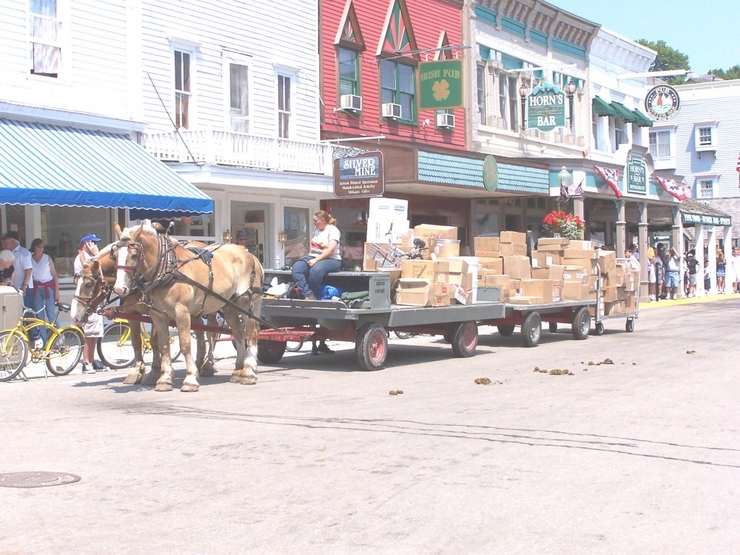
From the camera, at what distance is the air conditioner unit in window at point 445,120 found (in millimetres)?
30078

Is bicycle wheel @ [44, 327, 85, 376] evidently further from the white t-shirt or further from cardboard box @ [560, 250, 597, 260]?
cardboard box @ [560, 250, 597, 260]

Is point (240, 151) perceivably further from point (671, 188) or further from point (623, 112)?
point (623, 112)

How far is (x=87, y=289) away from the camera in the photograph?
11508 millimetres

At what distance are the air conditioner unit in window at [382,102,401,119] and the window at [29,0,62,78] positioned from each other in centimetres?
1084

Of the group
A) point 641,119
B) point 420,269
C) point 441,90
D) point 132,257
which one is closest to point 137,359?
point 132,257

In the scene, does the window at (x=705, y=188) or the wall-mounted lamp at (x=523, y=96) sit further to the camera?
the window at (x=705, y=188)

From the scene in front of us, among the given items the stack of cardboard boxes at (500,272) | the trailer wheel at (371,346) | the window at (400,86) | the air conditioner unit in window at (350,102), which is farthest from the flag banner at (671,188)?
the trailer wheel at (371,346)

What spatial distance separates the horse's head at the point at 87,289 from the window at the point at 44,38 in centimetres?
848

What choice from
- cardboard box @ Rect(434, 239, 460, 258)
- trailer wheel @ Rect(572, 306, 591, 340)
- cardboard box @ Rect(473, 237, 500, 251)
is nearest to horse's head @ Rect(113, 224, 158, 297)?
cardboard box @ Rect(434, 239, 460, 258)

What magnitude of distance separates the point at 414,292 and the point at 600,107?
26.8 meters

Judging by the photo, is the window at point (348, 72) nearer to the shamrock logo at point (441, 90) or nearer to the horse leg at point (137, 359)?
the shamrock logo at point (441, 90)

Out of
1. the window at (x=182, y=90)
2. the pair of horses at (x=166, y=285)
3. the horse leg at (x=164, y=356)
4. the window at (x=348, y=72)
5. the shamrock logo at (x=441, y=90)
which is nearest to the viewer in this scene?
the pair of horses at (x=166, y=285)

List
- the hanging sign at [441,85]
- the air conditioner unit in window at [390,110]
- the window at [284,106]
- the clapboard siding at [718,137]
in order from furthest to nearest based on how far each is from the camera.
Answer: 1. the clapboard siding at [718,137]
2. the air conditioner unit in window at [390,110]
3. the hanging sign at [441,85]
4. the window at [284,106]

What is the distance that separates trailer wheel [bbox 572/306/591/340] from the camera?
65.5ft
